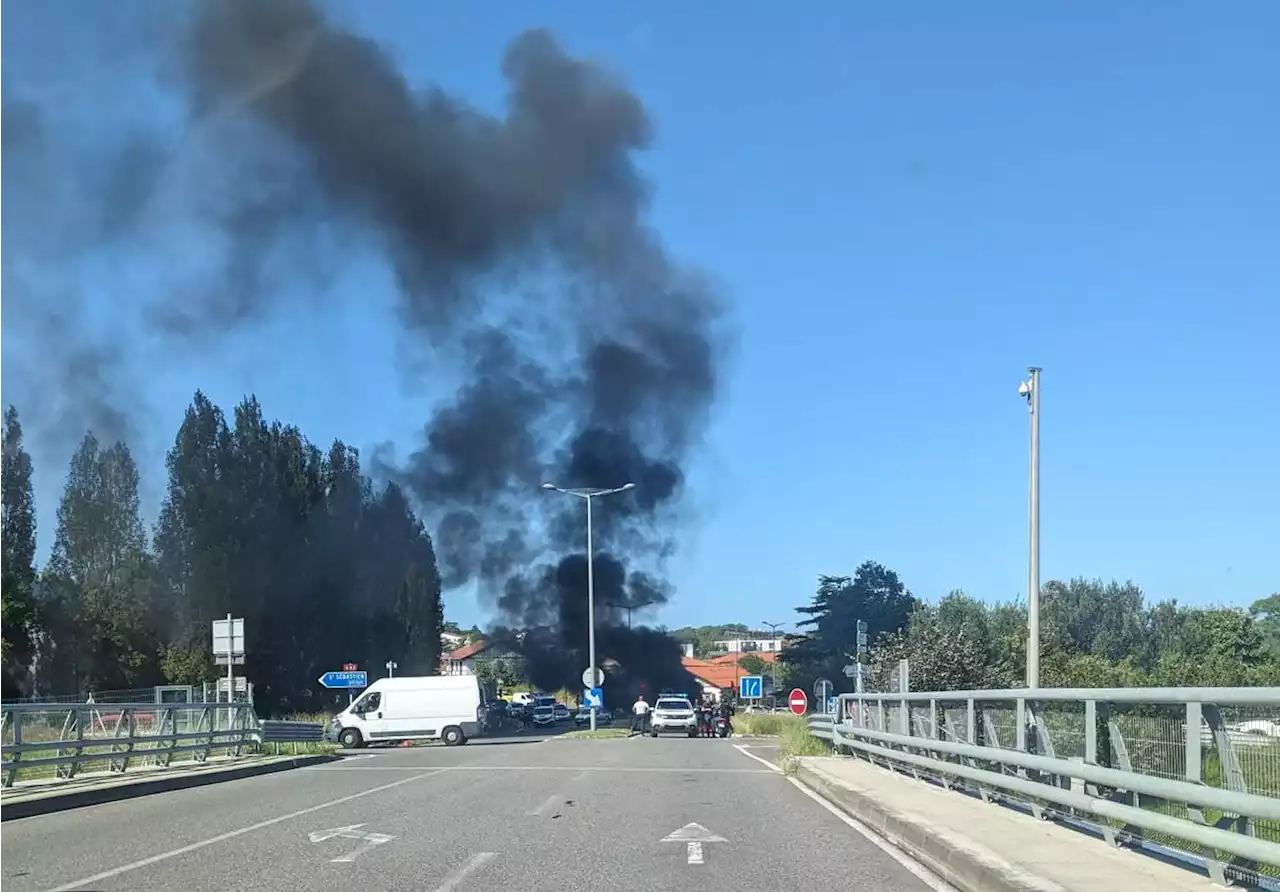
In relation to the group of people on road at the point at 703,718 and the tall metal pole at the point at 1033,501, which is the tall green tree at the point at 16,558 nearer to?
the group of people on road at the point at 703,718

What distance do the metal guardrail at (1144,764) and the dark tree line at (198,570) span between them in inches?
1875

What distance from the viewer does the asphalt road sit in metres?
9.21

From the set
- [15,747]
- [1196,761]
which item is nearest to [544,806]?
[15,747]

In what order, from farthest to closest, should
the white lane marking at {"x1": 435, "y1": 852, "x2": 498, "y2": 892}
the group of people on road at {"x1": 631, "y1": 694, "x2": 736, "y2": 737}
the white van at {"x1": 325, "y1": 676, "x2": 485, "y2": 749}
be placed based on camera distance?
the group of people on road at {"x1": 631, "y1": 694, "x2": 736, "y2": 737}, the white van at {"x1": 325, "y1": 676, "x2": 485, "y2": 749}, the white lane marking at {"x1": 435, "y1": 852, "x2": 498, "y2": 892}

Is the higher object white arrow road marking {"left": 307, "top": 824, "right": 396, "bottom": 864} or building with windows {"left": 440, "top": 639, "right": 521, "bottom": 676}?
white arrow road marking {"left": 307, "top": 824, "right": 396, "bottom": 864}

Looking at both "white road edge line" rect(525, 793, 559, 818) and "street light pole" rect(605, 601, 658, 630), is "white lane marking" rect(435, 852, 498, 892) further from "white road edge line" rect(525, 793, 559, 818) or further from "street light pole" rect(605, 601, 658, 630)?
"street light pole" rect(605, 601, 658, 630)

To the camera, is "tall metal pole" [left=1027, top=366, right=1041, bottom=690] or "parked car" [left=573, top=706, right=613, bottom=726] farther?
"parked car" [left=573, top=706, right=613, bottom=726]

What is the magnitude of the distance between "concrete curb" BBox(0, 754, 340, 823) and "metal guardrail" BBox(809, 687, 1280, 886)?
1093cm

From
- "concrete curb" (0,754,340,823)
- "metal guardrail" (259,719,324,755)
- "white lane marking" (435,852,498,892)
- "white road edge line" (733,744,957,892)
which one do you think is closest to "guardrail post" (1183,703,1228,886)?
"white road edge line" (733,744,957,892)

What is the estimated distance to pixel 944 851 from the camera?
9867mm

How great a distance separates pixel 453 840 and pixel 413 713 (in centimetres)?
2877

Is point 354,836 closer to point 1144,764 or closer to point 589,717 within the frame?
point 1144,764

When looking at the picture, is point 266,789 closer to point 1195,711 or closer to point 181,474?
point 1195,711

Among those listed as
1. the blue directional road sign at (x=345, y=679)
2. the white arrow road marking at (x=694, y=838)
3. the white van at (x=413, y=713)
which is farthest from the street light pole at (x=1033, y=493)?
the blue directional road sign at (x=345, y=679)
